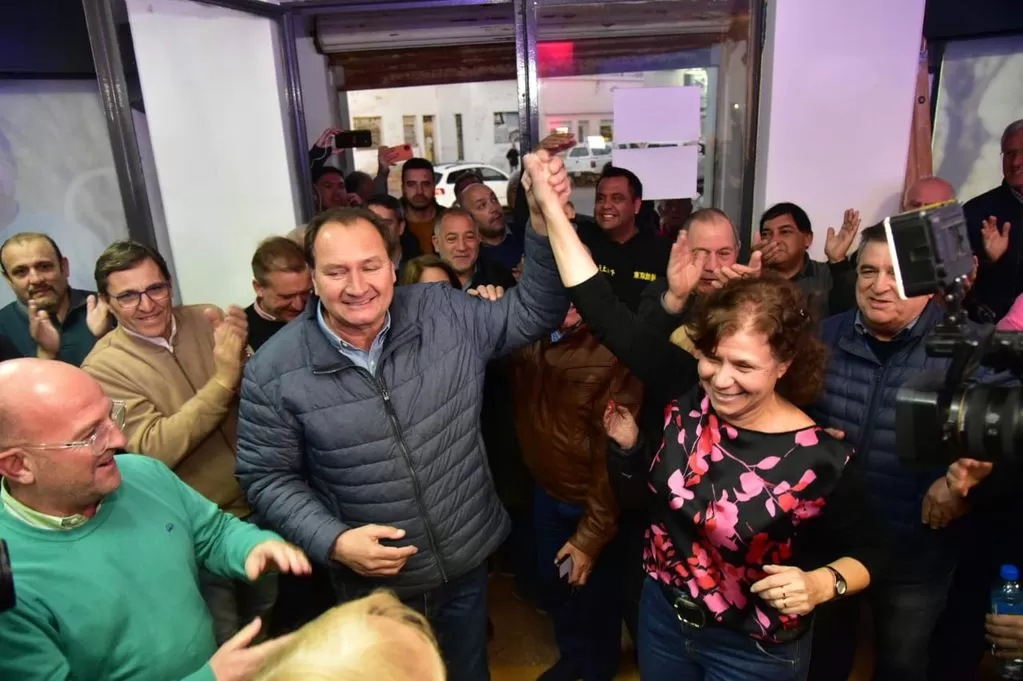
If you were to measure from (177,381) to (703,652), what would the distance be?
162 centimetres

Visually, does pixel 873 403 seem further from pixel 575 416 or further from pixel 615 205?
pixel 615 205

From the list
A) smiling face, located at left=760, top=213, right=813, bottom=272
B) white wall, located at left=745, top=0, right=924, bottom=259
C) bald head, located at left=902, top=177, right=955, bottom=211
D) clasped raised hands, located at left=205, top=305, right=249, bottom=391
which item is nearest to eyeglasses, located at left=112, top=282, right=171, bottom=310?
clasped raised hands, located at left=205, top=305, right=249, bottom=391

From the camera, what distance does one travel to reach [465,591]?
69.8 inches

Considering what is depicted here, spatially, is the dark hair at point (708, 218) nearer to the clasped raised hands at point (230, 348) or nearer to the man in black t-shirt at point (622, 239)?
the man in black t-shirt at point (622, 239)

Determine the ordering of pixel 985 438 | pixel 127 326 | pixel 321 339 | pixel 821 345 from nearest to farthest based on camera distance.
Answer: pixel 985 438 < pixel 821 345 < pixel 321 339 < pixel 127 326

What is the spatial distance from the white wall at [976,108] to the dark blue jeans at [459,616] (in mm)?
4464

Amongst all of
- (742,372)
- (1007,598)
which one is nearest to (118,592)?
(742,372)

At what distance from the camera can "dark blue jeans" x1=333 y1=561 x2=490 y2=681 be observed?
1.73m

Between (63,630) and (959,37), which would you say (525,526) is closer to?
(63,630)

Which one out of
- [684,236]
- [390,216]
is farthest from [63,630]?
[390,216]

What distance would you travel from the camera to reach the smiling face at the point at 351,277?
59.3 inches

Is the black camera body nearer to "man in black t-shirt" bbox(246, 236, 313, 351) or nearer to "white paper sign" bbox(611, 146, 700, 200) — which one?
"man in black t-shirt" bbox(246, 236, 313, 351)

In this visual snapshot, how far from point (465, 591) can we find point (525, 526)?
3.36 ft

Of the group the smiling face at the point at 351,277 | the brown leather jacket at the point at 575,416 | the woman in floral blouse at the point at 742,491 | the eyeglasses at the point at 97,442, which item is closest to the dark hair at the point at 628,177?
the brown leather jacket at the point at 575,416
